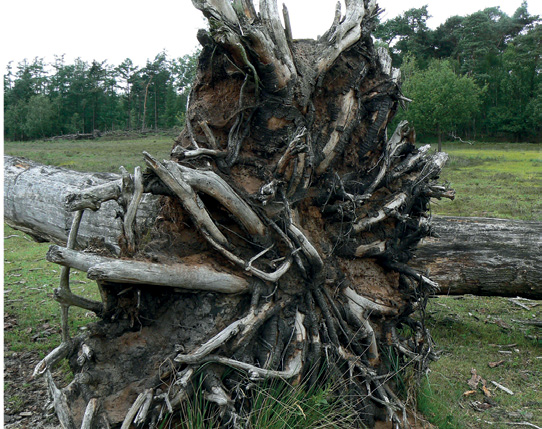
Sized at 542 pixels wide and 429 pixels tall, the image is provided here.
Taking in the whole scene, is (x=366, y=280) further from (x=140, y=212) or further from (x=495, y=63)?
(x=495, y=63)

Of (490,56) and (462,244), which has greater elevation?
(490,56)

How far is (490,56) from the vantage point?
151 ft

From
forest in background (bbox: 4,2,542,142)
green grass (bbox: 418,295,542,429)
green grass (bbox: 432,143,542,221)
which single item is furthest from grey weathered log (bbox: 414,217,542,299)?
forest in background (bbox: 4,2,542,142)

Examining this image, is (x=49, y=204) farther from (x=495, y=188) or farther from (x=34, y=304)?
(x=495, y=188)

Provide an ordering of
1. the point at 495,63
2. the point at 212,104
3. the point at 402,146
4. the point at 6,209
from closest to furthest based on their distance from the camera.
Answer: the point at 212,104 < the point at 402,146 < the point at 6,209 < the point at 495,63

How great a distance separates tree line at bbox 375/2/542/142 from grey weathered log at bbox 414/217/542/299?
38775 millimetres

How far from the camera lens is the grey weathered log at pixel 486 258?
18.8 feet

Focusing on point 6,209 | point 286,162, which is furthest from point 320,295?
point 6,209

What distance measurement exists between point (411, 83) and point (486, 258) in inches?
1155

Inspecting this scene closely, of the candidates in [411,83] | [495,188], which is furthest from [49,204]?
[411,83]

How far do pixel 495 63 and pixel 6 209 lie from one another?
164 ft

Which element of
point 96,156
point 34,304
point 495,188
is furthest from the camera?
point 96,156

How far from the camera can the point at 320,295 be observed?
3.74 metres

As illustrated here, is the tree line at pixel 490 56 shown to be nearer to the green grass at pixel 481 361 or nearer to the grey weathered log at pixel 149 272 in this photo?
the green grass at pixel 481 361
